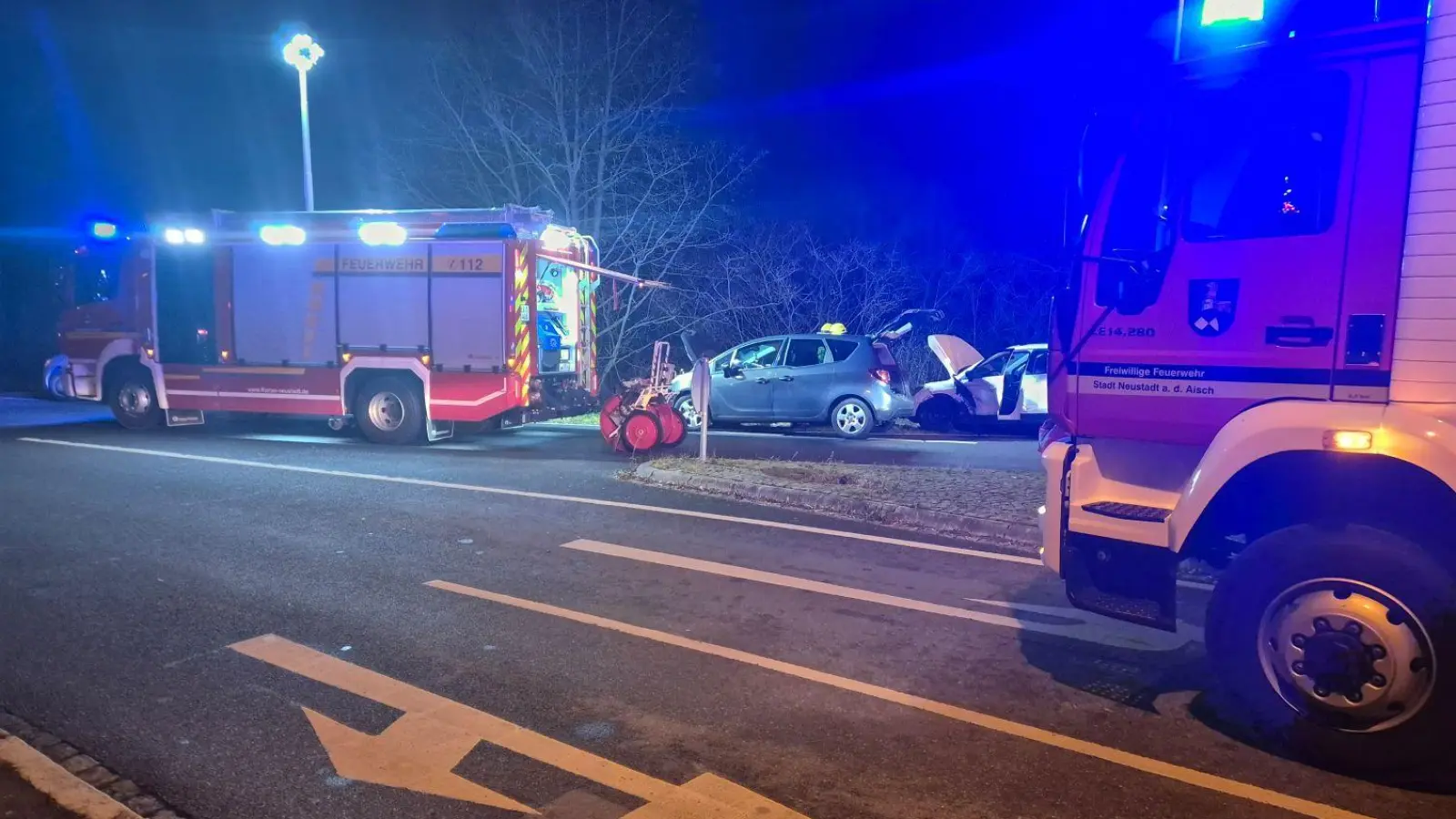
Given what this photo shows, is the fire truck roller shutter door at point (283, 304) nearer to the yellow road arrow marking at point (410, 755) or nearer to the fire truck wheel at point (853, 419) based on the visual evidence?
the fire truck wheel at point (853, 419)

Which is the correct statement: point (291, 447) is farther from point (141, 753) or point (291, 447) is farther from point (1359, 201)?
point (1359, 201)

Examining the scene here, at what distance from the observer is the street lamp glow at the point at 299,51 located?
18203 mm

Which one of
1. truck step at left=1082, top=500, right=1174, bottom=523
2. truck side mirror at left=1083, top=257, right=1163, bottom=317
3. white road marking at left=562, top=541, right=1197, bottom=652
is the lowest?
white road marking at left=562, top=541, right=1197, bottom=652

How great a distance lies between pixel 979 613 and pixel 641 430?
24.0 ft

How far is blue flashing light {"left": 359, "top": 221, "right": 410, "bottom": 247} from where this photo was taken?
13.5m

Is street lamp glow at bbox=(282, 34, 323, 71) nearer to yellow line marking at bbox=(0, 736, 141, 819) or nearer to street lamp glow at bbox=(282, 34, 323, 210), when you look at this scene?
street lamp glow at bbox=(282, 34, 323, 210)

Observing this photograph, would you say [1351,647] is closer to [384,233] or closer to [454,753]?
[454,753]

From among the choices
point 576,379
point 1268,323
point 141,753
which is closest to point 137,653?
point 141,753

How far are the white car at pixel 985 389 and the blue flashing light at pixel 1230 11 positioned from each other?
10.9 metres

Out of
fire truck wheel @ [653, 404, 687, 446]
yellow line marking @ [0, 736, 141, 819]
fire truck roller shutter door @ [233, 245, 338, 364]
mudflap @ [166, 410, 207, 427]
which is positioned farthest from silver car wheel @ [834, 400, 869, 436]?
yellow line marking @ [0, 736, 141, 819]

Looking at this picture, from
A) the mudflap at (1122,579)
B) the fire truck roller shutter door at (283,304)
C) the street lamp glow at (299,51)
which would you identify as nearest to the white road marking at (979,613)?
the mudflap at (1122,579)

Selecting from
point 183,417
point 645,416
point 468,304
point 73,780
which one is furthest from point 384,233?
point 73,780

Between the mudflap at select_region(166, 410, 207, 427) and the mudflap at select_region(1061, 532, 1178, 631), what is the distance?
1443 centimetres

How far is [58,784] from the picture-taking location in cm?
357
